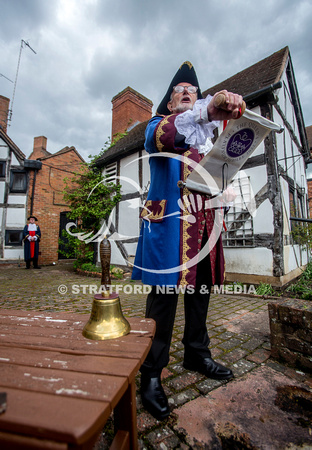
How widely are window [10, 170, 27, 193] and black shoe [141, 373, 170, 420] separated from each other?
11.9 metres

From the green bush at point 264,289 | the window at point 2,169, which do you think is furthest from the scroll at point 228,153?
the window at point 2,169

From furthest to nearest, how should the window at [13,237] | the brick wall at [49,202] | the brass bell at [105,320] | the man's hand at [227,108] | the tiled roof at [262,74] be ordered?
the brick wall at [49,202] → the window at [13,237] → the tiled roof at [262,74] → the man's hand at [227,108] → the brass bell at [105,320]

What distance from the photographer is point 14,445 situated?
1.45 ft

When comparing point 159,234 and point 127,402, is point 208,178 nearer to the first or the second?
point 159,234

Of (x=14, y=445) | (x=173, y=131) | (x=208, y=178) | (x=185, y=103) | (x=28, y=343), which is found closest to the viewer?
(x=14, y=445)

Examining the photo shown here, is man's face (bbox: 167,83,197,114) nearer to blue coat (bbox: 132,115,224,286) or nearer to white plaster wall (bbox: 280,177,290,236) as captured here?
blue coat (bbox: 132,115,224,286)

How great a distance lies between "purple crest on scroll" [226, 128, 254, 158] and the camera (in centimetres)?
144

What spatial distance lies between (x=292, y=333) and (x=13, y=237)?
1188 cm

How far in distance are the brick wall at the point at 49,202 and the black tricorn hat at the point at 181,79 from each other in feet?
35.0

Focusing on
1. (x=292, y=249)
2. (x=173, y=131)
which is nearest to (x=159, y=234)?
(x=173, y=131)

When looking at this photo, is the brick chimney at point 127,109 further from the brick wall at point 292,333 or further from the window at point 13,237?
the brick wall at point 292,333

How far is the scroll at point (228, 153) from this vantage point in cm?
140

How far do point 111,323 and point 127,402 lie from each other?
1.03ft

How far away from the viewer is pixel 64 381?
1.94ft
